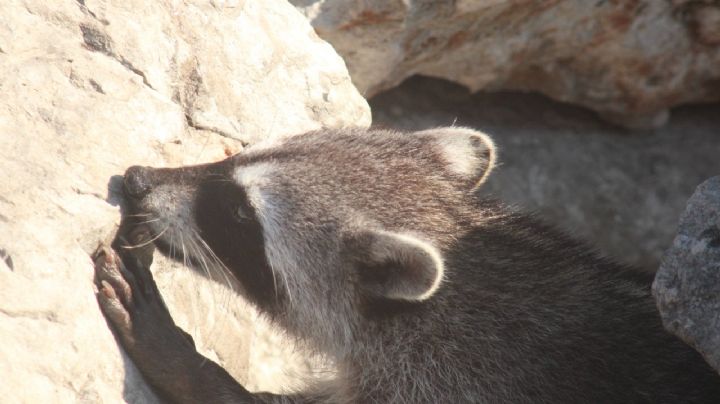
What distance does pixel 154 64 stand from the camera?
488 centimetres

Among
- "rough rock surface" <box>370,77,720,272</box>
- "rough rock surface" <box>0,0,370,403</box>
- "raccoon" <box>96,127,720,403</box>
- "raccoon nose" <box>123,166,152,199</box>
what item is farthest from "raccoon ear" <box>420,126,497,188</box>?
"rough rock surface" <box>370,77,720,272</box>

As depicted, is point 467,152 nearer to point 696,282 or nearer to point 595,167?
point 696,282

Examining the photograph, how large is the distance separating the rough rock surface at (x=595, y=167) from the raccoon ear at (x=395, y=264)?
3.50 m

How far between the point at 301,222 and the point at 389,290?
55 cm

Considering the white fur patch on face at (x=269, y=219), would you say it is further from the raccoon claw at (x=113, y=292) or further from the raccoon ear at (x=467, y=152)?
the raccoon ear at (x=467, y=152)

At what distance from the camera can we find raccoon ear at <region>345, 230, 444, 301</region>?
176 inches

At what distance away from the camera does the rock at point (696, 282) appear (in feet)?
12.8

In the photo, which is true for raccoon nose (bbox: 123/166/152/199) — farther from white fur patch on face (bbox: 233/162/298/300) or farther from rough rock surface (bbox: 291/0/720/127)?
rough rock surface (bbox: 291/0/720/127)

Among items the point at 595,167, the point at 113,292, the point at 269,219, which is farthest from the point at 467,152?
the point at 595,167

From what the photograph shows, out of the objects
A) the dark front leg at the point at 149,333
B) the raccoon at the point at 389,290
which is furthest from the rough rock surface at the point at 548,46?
the dark front leg at the point at 149,333

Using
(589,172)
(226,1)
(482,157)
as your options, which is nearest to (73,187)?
(226,1)

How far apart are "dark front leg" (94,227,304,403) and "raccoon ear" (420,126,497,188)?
1.64m

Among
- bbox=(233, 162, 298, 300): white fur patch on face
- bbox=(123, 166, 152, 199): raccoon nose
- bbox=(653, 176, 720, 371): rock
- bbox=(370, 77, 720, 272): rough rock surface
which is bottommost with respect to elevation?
bbox=(370, 77, 720, 272): rough rock surface

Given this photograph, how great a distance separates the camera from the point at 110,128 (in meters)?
4.55
